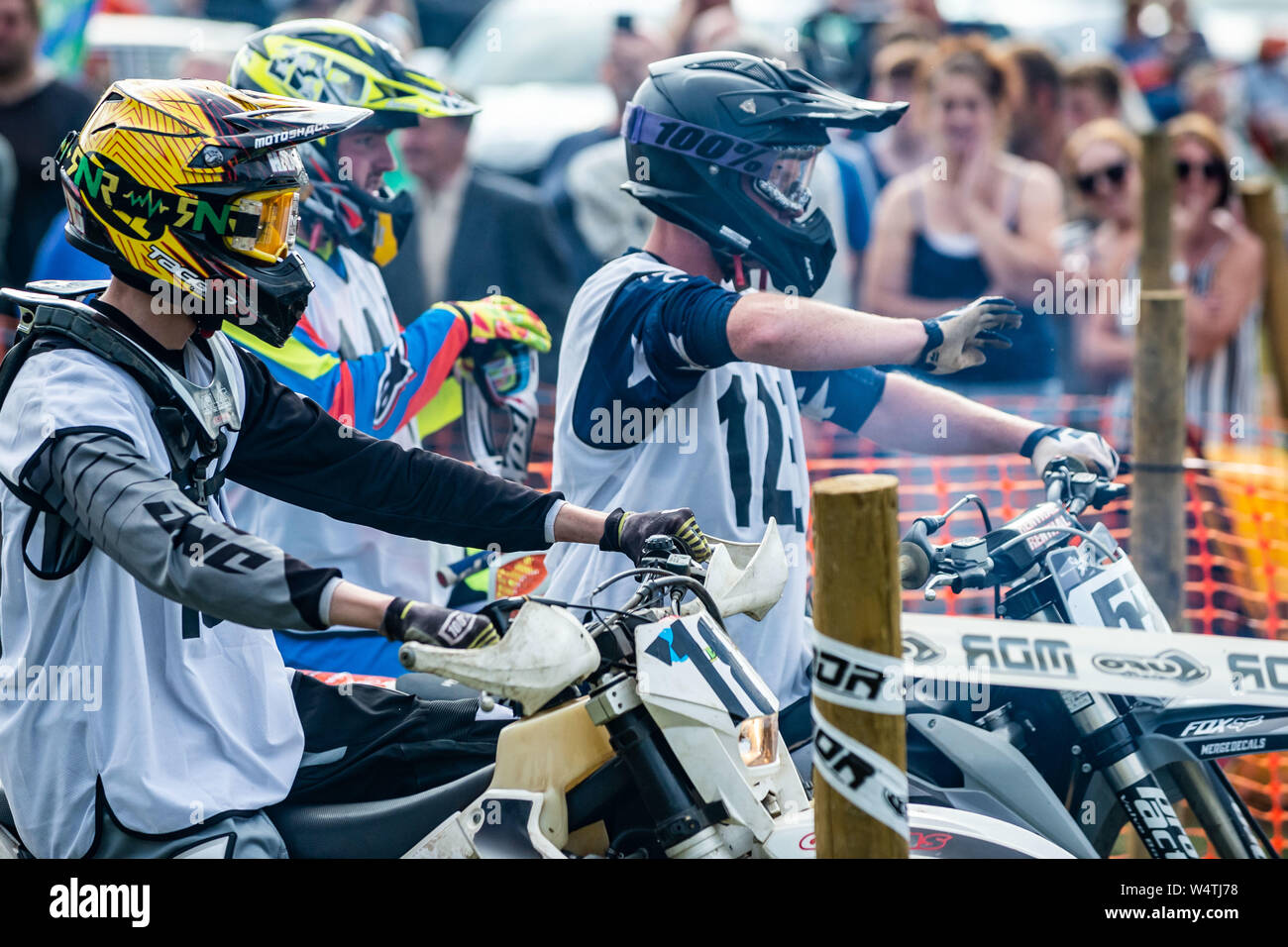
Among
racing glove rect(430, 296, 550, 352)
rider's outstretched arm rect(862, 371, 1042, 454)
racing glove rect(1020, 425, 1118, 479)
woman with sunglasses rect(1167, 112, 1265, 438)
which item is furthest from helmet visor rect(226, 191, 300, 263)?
woman with sunglasses rect(1167, 112, 1265, 438)

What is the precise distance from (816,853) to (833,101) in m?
1.83

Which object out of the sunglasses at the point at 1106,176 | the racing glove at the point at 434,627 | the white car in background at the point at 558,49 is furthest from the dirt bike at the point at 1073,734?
the white car in background at the point at 558,49

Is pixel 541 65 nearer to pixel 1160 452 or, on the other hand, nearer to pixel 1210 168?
pixel 1210 168

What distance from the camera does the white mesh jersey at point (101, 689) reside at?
9.89ft

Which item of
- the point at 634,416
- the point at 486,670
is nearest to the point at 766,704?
the point at 486,670

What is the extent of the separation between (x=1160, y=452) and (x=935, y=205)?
8.17 feet

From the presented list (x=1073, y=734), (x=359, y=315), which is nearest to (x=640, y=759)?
(x=1073, y=734)

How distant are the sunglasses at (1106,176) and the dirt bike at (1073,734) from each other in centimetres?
464

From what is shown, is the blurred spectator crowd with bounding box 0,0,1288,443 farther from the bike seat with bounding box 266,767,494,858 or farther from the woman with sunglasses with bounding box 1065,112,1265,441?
the bike seat with bounding box 266,767,494,858

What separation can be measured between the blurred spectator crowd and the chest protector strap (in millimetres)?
3367

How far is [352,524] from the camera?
4.46m

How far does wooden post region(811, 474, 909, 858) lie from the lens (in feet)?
9.23

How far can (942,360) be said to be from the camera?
3.67 meters
